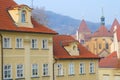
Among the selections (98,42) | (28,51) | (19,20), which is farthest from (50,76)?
(98,42)

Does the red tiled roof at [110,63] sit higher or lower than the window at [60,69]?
higher

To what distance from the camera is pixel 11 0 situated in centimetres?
4256

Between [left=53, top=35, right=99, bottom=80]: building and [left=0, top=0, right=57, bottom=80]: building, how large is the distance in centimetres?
218

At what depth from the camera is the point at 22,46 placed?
40.1 m

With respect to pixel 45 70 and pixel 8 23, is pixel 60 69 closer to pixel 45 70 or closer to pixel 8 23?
pixel 45 70

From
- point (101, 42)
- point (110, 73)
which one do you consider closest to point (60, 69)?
point (110, 73)

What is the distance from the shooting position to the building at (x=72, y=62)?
4569 centimetres

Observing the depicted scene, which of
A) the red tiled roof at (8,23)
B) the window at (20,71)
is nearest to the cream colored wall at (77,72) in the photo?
the red tiled roof at (8,23)

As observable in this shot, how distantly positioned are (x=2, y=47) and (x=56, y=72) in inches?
360

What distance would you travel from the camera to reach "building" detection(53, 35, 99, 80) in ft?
150

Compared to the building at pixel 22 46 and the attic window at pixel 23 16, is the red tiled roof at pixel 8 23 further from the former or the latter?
the attic window at pixel 23 16

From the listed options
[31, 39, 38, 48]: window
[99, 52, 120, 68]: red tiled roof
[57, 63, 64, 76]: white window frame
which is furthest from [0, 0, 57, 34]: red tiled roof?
[99, 52, 120, 68]: red tiled roof

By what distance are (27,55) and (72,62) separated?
8.31 meters

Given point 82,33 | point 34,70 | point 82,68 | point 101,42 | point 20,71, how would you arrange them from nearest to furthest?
point 20,71 → point 34,70 → point 82,68 → point 101,42 → point 82,33
